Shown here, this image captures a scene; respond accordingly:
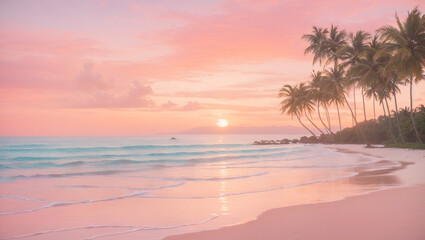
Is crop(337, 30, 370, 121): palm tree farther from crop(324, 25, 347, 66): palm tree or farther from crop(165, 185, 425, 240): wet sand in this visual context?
crop(165, 185, 425, 240): wet sand

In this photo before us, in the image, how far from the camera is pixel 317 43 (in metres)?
43.2

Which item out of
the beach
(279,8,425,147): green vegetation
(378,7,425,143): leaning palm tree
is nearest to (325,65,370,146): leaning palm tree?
(279,8,425,147): green vegetation

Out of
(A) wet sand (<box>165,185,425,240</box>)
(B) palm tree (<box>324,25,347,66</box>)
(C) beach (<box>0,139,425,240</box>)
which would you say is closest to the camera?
(A) wet sand (<box>165,185,425,240</box>)

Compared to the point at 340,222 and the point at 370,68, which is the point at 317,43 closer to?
the point at 370,68

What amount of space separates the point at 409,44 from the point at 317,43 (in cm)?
1903

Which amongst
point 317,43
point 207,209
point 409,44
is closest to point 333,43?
point 317,43

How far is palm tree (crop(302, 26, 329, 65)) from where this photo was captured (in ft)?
135

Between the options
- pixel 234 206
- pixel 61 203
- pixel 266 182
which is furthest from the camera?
pixel 266 182

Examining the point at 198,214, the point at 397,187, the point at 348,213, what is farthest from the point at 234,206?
the point at 397,187

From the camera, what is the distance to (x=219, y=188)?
10.4 m

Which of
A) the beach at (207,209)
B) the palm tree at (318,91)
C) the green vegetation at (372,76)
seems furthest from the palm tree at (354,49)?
the beach at (207,209)

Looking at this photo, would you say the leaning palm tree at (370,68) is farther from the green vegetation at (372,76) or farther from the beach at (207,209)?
the beach at (207,209)

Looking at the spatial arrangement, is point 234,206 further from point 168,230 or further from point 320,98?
point 320,98

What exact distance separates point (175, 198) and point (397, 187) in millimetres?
6064
